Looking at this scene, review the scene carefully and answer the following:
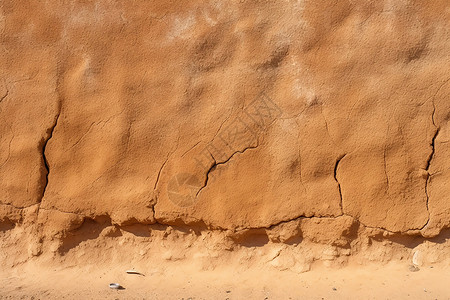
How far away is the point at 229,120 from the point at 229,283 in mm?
1032

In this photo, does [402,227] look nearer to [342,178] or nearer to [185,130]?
[342,178]

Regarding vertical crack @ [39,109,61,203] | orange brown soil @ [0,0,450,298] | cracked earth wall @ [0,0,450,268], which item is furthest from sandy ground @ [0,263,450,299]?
vertical crack @ [39,109,61,203]

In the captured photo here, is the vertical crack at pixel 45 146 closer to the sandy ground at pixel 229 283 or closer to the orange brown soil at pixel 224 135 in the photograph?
the orange brown soil at pixel 224 135

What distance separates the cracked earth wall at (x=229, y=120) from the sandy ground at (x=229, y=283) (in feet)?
0.64

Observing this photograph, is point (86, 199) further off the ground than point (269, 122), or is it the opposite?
point (269, 122)

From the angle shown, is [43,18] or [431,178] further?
[43,18]

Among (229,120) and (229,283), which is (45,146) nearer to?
(229,120)

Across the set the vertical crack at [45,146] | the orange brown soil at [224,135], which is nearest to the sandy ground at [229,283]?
the orange brown soil at [224,135]

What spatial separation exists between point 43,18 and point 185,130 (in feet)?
4.13

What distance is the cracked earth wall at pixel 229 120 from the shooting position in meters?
2.85

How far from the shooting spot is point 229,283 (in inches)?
115

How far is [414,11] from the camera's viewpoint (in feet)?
9.28

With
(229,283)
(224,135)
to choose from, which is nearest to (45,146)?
(224,135)

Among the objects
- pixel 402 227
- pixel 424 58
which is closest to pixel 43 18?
pixel 424 58
